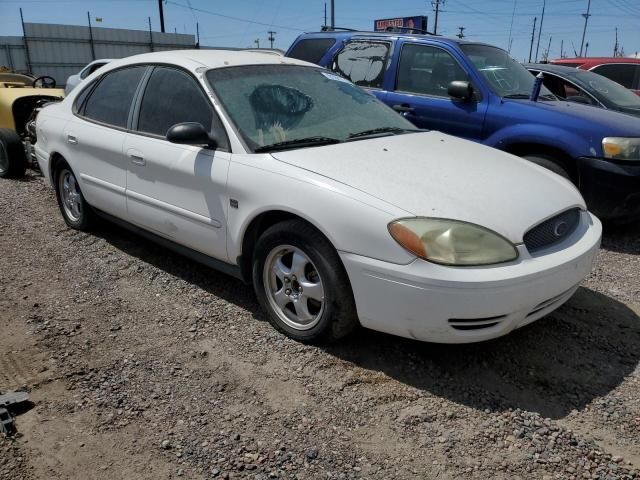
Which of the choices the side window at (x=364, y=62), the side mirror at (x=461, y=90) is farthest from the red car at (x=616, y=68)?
the side mirror at (x=461, y=90)

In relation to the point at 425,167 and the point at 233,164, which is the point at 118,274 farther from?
the point at 425,167

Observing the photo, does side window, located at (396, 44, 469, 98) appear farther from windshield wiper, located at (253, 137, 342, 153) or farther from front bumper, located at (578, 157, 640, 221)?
windshield wiper, located at (253, 137, 342, 153)

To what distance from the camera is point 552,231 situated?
119 inches

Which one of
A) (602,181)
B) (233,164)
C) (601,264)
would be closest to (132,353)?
(233,164)

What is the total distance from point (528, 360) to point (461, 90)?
320cm

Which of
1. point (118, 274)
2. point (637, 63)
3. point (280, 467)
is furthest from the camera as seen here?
point (637, 63)

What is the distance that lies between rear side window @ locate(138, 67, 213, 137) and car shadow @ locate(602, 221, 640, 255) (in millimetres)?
3734

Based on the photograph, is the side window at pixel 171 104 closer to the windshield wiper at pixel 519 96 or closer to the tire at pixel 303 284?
the tire at pixel 303 284

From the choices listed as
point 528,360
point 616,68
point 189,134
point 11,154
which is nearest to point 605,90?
point 616,68

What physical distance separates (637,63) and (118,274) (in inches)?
401

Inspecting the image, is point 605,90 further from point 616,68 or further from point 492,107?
point 616,68

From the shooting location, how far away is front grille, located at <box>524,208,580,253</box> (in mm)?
2879

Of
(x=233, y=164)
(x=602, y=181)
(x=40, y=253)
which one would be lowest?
(x=40, y=253)

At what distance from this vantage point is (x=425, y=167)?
3.21 meters
